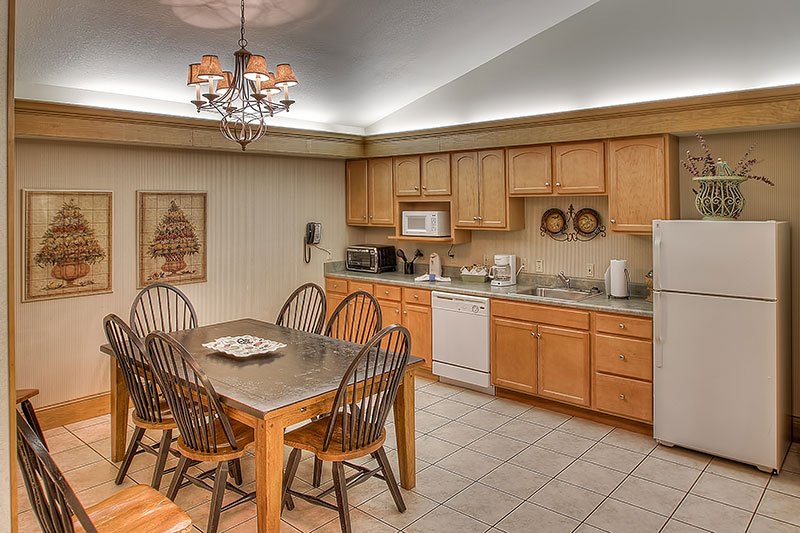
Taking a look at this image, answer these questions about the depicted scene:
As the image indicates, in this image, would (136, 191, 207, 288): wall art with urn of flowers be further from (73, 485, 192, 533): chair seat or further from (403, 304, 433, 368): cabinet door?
(73, 485, 192, 533): chair seat

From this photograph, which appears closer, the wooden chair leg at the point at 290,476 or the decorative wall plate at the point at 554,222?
the wooden chair leg at the point at 290,476

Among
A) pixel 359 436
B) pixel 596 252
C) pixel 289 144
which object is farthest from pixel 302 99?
pixel 359 436

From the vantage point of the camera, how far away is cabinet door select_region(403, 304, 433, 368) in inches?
205

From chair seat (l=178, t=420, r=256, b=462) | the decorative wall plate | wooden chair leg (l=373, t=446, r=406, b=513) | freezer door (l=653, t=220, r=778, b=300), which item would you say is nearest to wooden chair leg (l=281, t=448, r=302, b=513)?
chair seat (l=178, t=420, r=256, b=462)

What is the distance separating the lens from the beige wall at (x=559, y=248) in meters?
4.45

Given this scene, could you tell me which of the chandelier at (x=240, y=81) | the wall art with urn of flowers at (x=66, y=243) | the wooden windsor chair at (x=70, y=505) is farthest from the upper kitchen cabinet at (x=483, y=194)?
the wooden windsor chair at (x=70, y=505)

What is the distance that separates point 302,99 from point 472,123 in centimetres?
148

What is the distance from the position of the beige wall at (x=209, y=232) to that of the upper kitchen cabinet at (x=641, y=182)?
297 centimetres

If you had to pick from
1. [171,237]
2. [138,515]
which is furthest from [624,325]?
[171,237]

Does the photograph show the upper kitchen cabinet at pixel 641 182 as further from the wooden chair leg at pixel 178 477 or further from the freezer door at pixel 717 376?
the wooden chair leg at pixel 178 477

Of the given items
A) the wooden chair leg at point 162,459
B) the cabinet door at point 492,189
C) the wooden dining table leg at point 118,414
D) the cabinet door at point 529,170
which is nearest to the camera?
the wooden chair leg at point 162,459

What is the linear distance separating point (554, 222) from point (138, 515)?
3782 mm

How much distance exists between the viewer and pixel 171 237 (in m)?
4.83

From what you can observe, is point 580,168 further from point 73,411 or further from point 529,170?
point 73,411
